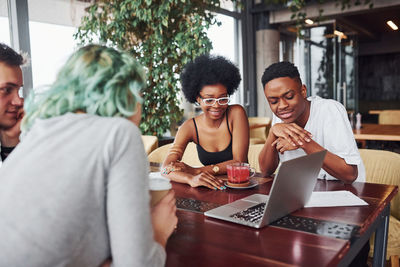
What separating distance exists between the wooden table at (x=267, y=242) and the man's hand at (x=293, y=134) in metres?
0.42

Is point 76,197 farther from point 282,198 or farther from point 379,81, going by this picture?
point 379,81

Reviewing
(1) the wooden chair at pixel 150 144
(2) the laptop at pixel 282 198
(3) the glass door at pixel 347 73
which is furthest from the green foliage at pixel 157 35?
(3) the glass door at pixel 347 73

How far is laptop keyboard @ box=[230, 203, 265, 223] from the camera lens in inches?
47.4

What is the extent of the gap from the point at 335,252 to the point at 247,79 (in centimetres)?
619

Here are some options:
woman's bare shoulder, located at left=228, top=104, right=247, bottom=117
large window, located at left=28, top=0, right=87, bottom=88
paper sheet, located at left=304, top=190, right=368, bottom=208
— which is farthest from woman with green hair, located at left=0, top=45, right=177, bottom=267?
large window, located at left=28, top=0, right=87, bottom=88

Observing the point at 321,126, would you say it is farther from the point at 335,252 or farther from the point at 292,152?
the point at 335,252

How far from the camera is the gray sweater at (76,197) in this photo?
2.38ft

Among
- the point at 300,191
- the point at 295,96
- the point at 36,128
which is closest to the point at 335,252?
the point at 300,191

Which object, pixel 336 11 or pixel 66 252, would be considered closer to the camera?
pixel 66 252

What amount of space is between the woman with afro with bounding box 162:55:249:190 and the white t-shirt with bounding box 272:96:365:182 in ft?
1.35

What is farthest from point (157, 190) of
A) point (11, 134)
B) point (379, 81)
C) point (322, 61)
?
point (379, 81)

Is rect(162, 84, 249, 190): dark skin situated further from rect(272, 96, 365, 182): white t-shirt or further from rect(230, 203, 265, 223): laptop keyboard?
rect(230, 203, 265, 223): laptop keyboard

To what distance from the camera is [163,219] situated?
0.96 m

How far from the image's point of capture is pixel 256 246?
1.01 metres
